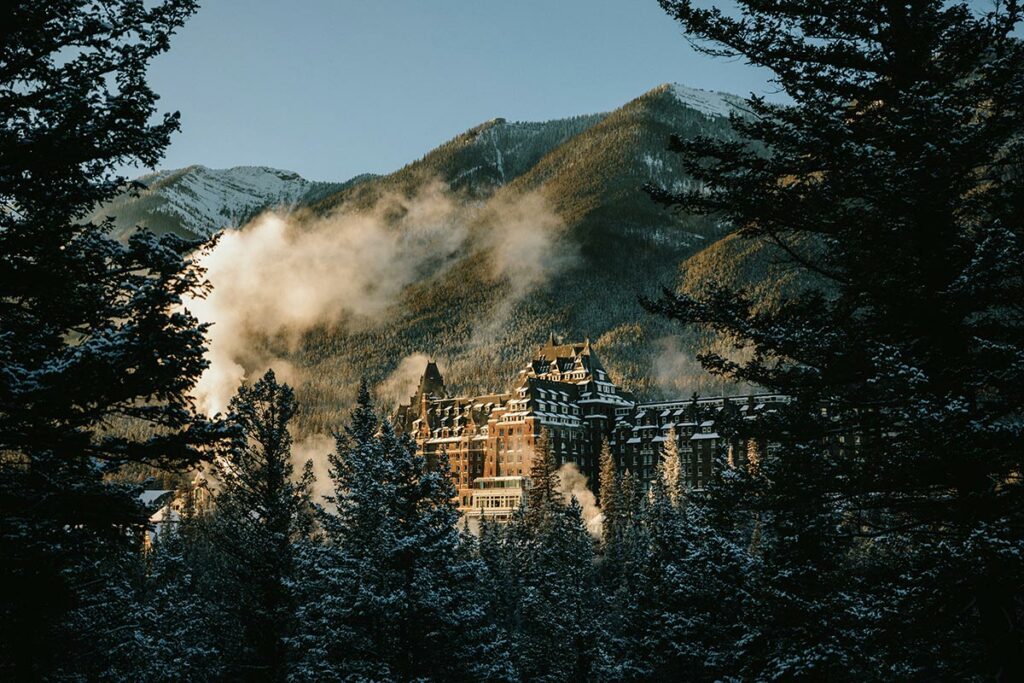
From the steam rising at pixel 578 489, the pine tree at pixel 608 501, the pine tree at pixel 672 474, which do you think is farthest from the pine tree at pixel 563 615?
the steam rising at pixel 578 489

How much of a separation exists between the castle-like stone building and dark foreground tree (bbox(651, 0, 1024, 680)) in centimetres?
10401

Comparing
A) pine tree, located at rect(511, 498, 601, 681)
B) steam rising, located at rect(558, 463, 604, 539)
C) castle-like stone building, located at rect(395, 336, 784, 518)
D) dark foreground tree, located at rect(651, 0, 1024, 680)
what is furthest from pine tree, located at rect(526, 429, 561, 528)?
dark foreground tree, located at rect(651, 0, 1024, 680)

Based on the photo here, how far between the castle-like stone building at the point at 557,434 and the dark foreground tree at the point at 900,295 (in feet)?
341

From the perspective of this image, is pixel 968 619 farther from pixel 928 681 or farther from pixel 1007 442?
pixel 1007 442

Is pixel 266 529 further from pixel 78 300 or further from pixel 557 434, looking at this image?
pixel 557 434

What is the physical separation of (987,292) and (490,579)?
44078 mm

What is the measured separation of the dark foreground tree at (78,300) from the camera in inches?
334

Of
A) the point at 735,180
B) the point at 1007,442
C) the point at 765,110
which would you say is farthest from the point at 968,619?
the point at 765,110

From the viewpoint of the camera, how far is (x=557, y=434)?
123625mm

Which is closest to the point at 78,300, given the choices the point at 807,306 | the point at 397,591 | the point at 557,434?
the point at 807,306

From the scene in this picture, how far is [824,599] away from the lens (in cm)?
2184

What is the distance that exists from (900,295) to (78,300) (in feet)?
32.5

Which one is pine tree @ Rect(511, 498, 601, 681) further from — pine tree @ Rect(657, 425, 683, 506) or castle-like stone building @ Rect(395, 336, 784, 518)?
castle-like stone building @ Rect(395, 336, 784, 518)

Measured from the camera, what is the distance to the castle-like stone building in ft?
394
